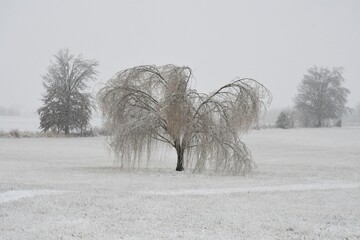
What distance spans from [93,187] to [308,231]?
7616mm

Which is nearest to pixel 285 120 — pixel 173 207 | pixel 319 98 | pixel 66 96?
pixel 319 98

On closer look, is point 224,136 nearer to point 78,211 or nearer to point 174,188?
point 174,188

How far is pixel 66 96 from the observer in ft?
168

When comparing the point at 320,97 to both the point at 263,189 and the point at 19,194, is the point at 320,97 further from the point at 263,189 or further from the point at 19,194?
the point at 19,194

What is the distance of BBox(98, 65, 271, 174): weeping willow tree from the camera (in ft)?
60.2

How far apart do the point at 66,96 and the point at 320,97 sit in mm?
41714

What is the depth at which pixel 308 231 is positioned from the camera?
8094mm

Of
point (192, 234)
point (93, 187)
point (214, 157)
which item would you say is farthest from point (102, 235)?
point (214, 157)

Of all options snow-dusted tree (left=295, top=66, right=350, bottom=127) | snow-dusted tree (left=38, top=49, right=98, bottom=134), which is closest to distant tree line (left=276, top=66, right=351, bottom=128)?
snow-dusted tree (left=295, top=66, right=350, bottom=127)

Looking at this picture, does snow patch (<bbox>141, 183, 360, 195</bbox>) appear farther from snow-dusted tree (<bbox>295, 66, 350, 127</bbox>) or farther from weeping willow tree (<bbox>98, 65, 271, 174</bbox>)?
snow-dusted tree (<bbox>295, 66, 350, 127</bbox>)

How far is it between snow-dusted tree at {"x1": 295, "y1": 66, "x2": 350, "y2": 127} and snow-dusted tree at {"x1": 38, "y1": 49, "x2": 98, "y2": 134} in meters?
36.2

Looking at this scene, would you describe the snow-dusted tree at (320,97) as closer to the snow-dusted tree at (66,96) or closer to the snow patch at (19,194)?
the snow-dusted tree at (66,96)

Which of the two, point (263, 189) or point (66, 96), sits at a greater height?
point (66, 96)

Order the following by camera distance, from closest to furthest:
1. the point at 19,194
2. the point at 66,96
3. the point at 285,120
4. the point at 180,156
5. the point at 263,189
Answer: the point at 19,194, the point at 263,189, the point at 180,156, the point at 66,96, the point at 285,120
